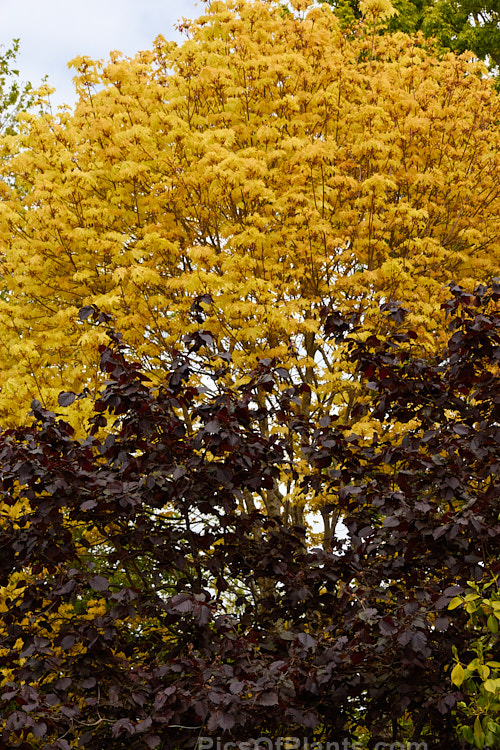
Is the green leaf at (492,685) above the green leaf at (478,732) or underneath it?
above

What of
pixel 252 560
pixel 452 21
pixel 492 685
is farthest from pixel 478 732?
pixel 452 21

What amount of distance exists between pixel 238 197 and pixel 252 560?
3777 millimetres

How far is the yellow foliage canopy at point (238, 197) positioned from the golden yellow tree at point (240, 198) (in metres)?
0.02

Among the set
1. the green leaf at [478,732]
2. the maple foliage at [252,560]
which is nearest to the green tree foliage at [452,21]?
the maple foliage at [252,560]

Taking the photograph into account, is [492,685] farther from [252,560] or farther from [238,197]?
[238,197]

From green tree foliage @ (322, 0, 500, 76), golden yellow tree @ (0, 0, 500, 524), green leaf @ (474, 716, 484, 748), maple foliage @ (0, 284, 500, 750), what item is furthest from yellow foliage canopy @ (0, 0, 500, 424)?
green tree foliage @ (322, 0, 500, 76)

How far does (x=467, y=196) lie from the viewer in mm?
9133

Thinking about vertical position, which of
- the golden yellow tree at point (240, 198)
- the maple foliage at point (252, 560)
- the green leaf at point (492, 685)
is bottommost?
the green leaf at point (492, 685)

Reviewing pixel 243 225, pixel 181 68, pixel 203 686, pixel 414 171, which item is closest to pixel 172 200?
pixel 243 225

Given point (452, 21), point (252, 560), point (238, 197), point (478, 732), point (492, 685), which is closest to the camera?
point (492, 685)

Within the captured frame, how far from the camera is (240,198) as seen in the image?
7875 millimetres

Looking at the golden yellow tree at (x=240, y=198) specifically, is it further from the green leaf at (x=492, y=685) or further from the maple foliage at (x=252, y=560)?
the green leaf at (x=492, y=685)

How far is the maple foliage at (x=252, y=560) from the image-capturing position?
168 inches

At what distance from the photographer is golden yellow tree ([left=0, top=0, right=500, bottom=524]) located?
25.5 feet
